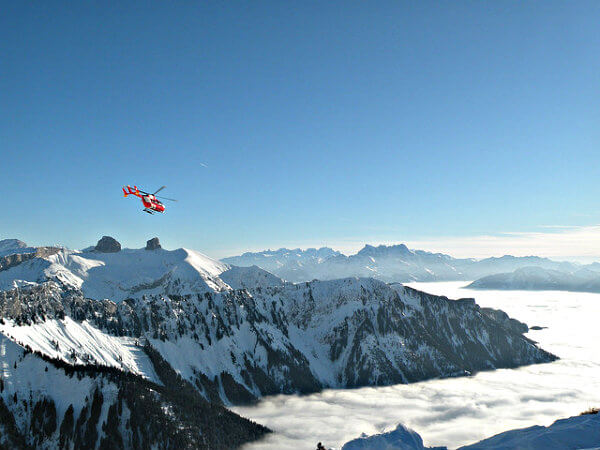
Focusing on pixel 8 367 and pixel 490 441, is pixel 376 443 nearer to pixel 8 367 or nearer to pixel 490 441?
pixel 490 441

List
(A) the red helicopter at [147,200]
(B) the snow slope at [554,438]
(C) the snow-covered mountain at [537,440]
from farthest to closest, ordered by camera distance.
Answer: (A) the red helicopter at [147,200]
(C) the snow-covered mountain at [537,440]
(B) the snow slope at [554,438]

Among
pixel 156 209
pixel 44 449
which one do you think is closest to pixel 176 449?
pixel 44 449

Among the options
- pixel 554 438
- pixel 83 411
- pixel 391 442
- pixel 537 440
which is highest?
pixel 554 438

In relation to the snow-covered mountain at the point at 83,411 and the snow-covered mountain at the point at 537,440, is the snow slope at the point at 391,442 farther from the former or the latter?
the snow-covered mountain at the point at 83,411

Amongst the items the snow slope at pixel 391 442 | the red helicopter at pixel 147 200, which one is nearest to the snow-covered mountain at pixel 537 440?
the snow slope at pixel 391 442

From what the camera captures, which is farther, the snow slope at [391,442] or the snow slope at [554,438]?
the snow slope at [391,442]

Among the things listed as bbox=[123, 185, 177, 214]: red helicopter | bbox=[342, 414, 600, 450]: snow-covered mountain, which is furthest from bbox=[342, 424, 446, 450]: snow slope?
bbox=[123, 185, 177, 214]: red helicopter

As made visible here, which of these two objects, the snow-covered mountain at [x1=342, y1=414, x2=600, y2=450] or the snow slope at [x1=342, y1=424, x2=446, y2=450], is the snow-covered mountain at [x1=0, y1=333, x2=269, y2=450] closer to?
the snow slope at [x1=342, y1=424, x2=446, y2=450]

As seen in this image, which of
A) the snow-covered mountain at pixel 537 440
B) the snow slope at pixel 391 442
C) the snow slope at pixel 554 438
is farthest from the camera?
the snow slope at pixel 391 442

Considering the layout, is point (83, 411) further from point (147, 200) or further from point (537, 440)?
point (537, 440)

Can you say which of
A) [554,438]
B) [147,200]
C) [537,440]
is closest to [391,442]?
[537,440]
